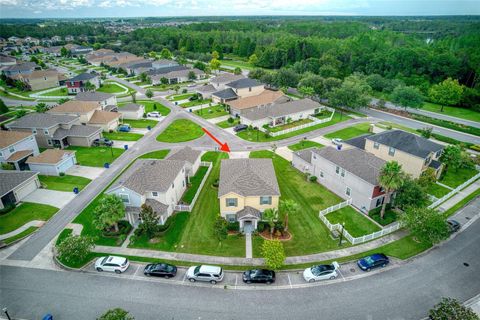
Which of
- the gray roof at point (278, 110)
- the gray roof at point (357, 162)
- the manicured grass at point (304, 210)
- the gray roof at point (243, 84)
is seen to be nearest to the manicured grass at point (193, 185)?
the manicured grass at point (304, 210)

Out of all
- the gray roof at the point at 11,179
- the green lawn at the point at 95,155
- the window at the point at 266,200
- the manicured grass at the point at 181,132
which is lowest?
the green lawn at the point at 95,155

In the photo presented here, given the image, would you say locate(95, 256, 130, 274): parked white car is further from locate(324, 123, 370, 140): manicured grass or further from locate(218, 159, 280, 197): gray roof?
locate(324, 123, 370, 140): manicured grass

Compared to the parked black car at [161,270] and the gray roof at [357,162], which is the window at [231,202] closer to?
the parked black car at [161,270]

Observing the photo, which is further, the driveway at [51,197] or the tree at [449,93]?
the tree at [449,93]

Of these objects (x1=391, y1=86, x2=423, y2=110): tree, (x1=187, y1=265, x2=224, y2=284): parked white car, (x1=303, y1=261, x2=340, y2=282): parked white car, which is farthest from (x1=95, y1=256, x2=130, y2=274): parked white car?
(x1=391, y1=86, x2=423, y2=110): tree

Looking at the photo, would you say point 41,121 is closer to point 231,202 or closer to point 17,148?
point 17,148

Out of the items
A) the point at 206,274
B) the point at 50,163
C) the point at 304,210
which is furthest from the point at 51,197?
the point at 304,210
